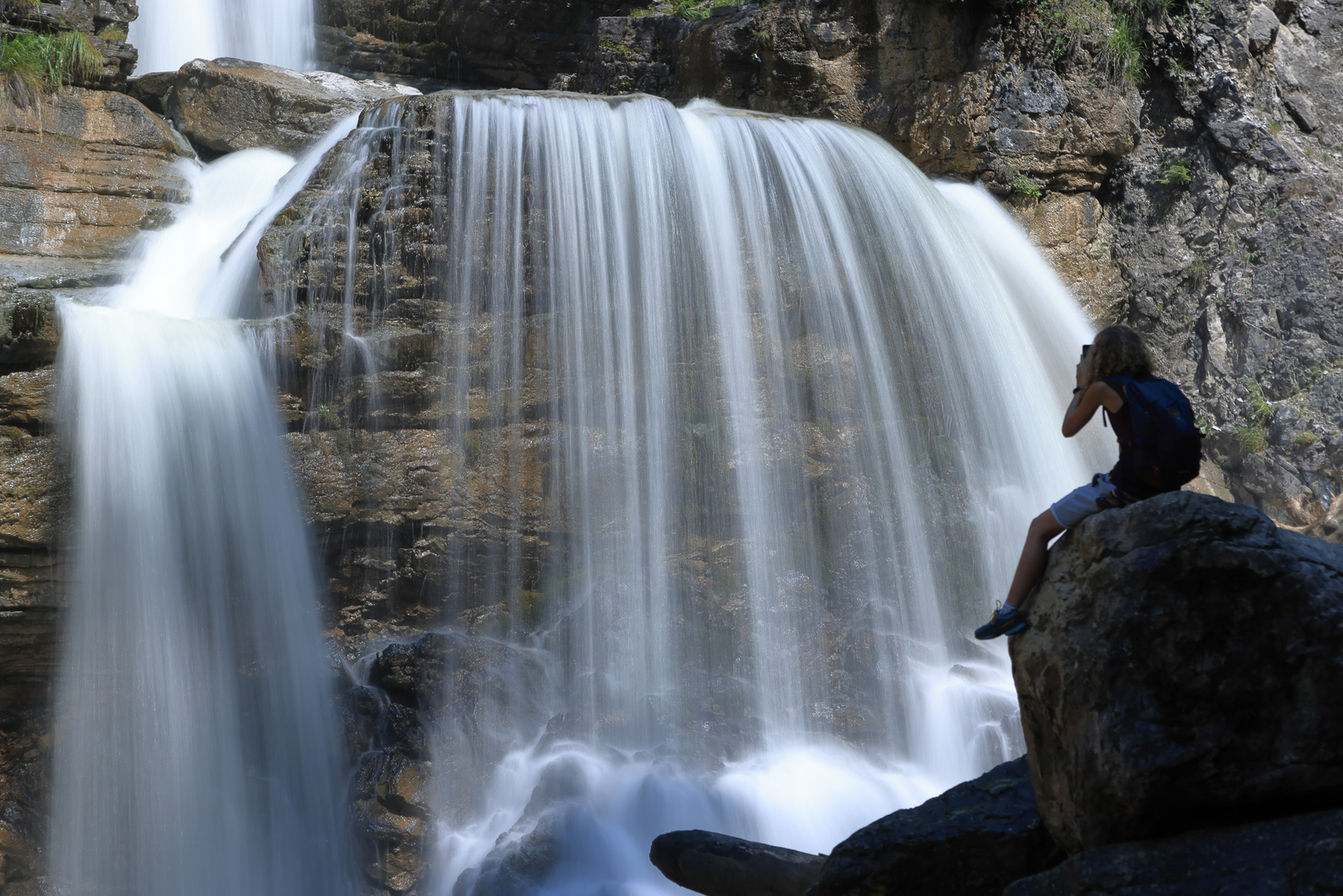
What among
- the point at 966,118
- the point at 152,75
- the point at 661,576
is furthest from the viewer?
the point at 152,75

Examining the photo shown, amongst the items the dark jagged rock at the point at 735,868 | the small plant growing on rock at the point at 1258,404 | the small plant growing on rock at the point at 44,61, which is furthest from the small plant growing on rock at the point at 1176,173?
the small plant growing on rock at the point at 44,61

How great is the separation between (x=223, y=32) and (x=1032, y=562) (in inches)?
560

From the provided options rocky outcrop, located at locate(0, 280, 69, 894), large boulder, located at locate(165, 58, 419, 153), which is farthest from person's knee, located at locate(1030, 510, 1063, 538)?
large boulder, located at locate(165, 58, 419, 153)

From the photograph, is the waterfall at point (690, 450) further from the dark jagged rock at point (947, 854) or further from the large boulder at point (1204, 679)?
the large boulder at point (1204, 679)

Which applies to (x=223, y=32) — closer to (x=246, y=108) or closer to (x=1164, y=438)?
(x=246, y=108)

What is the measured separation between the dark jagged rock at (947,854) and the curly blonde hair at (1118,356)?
59.8 inches

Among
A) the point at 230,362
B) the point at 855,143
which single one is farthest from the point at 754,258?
the point at 230,362

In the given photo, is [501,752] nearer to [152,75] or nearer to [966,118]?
[966,118]

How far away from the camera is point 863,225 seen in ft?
26.4

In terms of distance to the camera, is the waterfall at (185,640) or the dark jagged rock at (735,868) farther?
the waterfall at (185,640)

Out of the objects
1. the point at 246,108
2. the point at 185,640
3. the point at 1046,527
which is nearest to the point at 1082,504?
the point at 1046,527

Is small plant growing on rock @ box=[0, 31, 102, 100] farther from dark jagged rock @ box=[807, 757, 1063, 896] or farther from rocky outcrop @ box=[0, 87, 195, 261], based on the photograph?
dark jagged rock @ box=[807, 757, 1063, 896]

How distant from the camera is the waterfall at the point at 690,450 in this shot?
20.3 ft

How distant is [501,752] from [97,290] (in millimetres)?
4864
